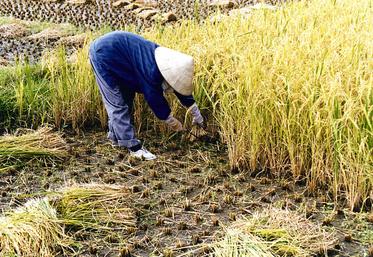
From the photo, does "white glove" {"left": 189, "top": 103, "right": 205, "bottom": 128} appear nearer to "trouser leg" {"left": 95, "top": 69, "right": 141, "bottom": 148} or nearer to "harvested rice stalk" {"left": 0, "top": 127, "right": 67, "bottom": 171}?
"trouser leg" {"left": 95, "top": 69, "right": 141, "bottom": 148}

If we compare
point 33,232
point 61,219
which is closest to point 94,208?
point 61,219

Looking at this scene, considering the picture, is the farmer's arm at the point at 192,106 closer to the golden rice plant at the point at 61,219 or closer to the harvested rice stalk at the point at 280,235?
the golden rice plant at the point at 61,219

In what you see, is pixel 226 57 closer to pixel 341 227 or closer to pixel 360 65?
pixel 360 65

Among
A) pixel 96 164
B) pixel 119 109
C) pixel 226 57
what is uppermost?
pixel 226 57

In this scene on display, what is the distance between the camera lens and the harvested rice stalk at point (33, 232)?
2.77 meters

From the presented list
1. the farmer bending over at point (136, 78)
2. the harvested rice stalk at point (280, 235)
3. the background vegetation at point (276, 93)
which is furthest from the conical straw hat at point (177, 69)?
the harvested rice stalk at point (280, 235)

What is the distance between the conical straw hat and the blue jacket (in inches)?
3.0

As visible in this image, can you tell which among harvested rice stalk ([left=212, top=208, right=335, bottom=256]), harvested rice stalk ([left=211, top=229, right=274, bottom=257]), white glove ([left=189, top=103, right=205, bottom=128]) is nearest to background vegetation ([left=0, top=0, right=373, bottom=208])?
white glove ([left=189, top=103, right=205, bottom=128])

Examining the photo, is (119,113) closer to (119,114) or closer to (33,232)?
(119,114)

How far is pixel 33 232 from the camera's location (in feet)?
9.25

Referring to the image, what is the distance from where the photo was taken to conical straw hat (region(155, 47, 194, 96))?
360 centimetres

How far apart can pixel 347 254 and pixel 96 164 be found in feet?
5.82

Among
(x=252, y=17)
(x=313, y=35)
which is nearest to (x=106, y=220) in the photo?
(x=313, y=35)

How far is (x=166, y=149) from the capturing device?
159 inches
